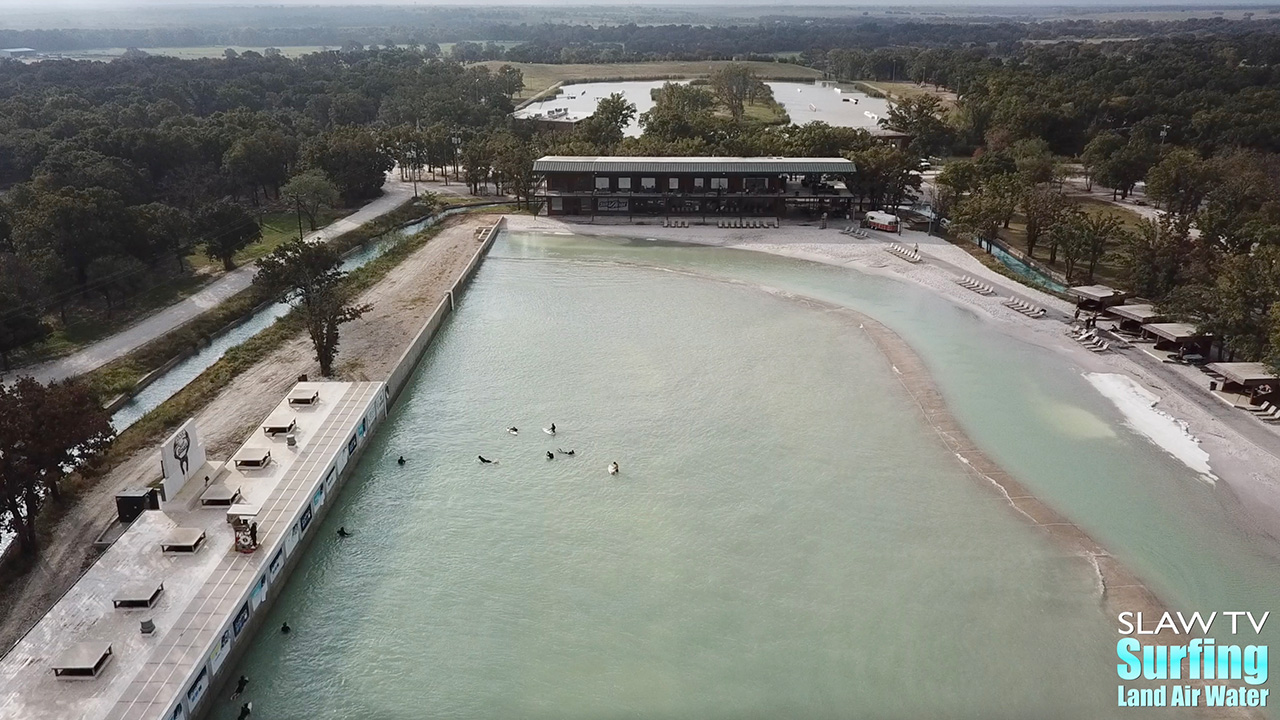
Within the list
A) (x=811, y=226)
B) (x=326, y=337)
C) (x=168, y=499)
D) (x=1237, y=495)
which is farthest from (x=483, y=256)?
(x=1237, y=495)

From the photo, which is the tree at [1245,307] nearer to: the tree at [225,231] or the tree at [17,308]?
the tree at [225,231]

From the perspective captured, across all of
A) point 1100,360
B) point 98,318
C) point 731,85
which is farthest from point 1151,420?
point 731,85

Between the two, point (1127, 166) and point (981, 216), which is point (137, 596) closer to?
point (981, 216)

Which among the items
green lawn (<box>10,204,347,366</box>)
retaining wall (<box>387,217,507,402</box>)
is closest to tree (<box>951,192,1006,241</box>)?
retaining wall (<box>387,217,507,402</box>)

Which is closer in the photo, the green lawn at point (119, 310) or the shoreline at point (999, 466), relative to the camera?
the shoreline at point (999, 466)

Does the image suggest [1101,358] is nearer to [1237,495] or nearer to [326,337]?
[1237,495]

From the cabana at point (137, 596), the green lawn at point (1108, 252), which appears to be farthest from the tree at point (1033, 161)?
the cabana at point (137, 596)
